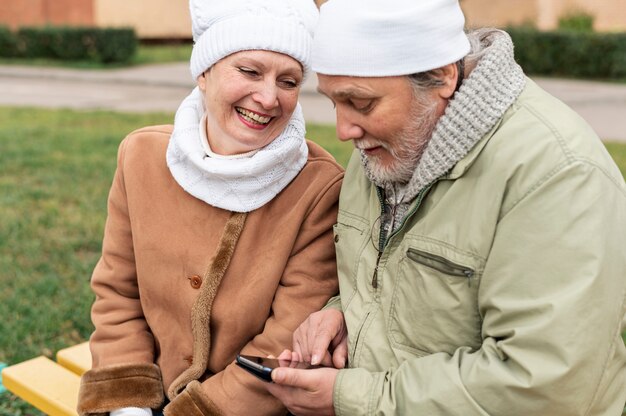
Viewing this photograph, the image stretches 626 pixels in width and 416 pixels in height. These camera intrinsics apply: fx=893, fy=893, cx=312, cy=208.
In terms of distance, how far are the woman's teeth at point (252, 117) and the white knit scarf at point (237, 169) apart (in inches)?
3.3

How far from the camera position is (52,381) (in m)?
3.30

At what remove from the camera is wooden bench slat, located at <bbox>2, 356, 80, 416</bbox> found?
313cm

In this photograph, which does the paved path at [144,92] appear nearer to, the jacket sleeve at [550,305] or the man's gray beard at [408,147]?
the man's gray beard at [408,147]

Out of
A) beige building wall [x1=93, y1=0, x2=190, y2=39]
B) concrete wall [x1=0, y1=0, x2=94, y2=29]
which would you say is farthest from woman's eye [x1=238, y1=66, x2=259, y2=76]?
concrete wall [x1=0, y1=0, x2=94, y2=29]

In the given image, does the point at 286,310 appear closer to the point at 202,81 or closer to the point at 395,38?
the point at 202,81

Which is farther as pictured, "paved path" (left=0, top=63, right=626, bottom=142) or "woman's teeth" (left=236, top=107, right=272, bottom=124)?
"paved path" (left=0, top=63, right=626, bottom=142)

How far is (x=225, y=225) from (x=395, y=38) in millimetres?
865

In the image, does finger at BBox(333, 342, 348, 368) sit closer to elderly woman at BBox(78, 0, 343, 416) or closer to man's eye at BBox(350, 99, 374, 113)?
elderly woman at BBox(78, 0, 343, 416)

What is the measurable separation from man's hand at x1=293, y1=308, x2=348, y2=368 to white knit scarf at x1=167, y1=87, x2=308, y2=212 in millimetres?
399

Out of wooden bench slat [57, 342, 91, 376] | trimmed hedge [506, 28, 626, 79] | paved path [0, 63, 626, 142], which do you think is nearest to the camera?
wooden bench slat [57, 342, 91, 376]

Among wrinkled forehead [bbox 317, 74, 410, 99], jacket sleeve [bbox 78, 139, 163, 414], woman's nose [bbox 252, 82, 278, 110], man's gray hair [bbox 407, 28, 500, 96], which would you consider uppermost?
man's gray hair [bbox 407, 28, 500, 96]

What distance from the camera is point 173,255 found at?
9.13ft

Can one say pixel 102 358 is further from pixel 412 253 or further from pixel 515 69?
pixel 515 69

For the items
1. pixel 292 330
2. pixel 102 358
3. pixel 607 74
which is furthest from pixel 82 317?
pixel 607 74
